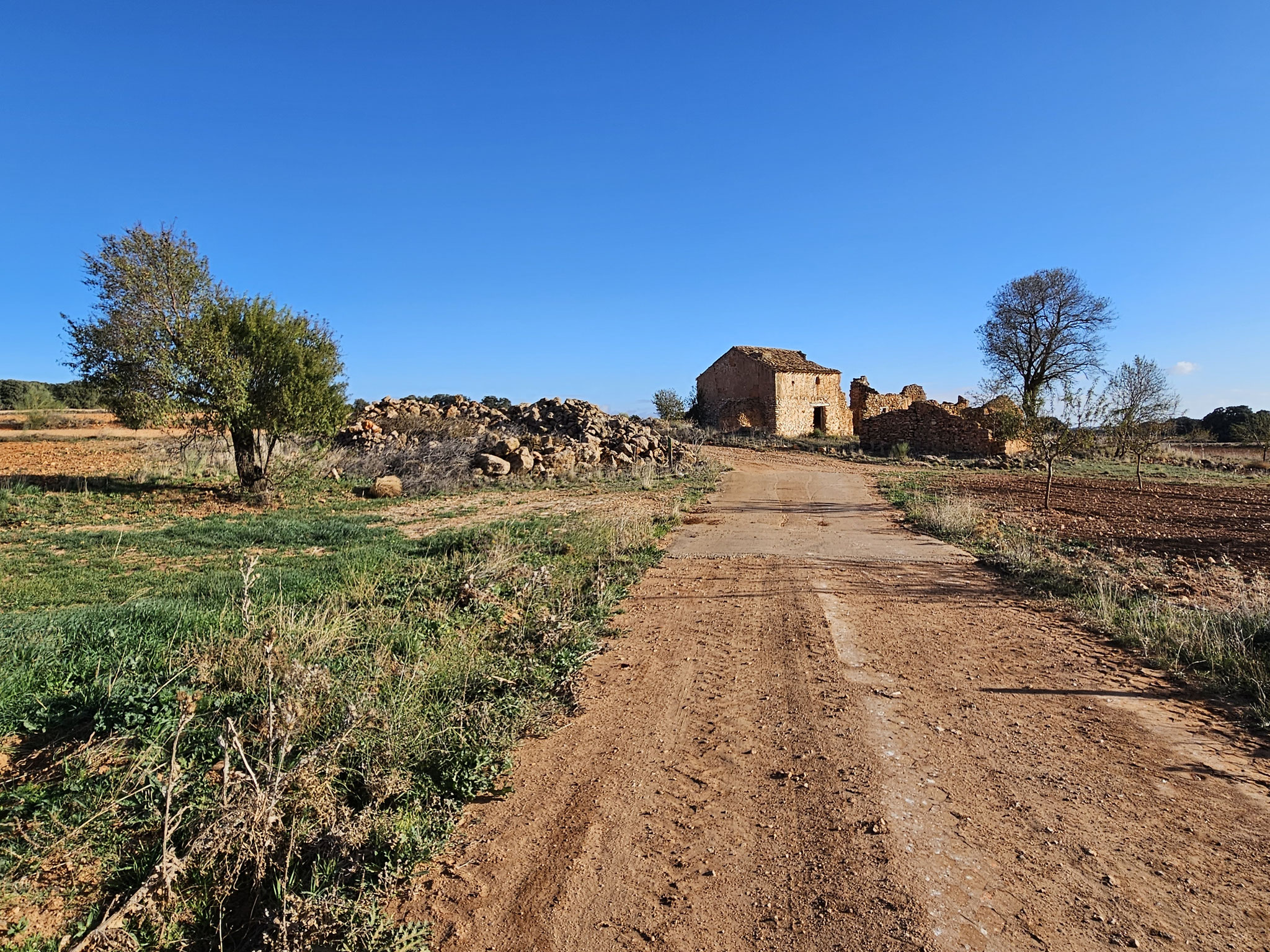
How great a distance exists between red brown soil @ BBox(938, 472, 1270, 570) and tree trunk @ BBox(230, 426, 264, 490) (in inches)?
669

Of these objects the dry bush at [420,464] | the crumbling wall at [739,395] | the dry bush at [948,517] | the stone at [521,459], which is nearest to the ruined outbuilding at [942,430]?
the crumbling wall at [739,395]

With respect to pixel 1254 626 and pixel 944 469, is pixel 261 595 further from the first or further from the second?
pixel 944 469

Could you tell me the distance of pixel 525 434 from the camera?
1014 inches

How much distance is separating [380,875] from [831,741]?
2688 millimetres

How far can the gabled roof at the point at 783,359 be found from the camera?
116 ft

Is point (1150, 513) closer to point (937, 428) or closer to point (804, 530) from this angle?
point (804, 530)

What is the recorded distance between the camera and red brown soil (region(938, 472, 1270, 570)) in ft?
36.7

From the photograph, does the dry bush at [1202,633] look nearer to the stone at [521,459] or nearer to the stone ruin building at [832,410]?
the stone at [521,459]

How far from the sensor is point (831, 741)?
13.7 ft

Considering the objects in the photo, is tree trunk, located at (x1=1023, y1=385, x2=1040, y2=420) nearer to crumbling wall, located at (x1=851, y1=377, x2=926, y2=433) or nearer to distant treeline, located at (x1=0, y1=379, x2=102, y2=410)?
crumbling wall, located at (x1=851, y1=377, x2=926, y2=433)

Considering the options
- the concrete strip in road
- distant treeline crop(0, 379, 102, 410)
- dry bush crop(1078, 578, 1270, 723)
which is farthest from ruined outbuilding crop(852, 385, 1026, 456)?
distant treeline crop(0, 379, 102, 410)

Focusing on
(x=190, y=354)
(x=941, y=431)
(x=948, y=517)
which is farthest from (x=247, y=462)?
(x=941, y=431)

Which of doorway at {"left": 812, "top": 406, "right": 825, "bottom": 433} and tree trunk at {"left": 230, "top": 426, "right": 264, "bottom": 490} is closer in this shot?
tree trunk at {"left": 230, "top": 426, "right": 264, "bottom": 490}

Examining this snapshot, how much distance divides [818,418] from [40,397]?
4201 cm
